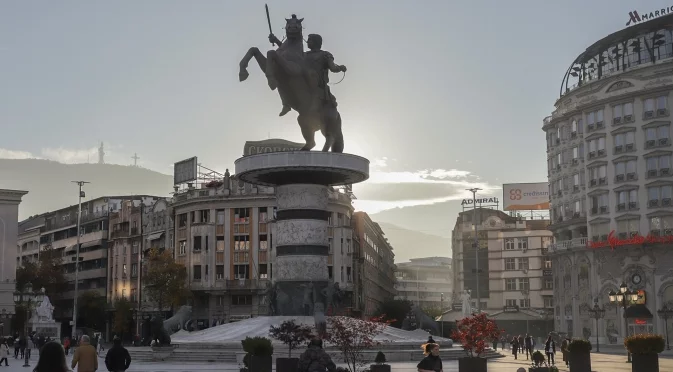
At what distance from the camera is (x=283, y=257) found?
153 ft

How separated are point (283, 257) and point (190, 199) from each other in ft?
185

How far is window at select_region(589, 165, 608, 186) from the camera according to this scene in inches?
3664

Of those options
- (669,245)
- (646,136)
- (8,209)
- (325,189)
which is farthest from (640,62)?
(8,209)

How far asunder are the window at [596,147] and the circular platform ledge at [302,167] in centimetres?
5110

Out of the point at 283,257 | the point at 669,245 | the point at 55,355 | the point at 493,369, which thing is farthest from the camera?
the point at 669,245

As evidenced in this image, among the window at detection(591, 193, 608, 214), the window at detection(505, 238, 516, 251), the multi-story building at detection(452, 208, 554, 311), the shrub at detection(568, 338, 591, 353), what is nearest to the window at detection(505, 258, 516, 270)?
the multi-story building at detection(452, 208, 554, 311)

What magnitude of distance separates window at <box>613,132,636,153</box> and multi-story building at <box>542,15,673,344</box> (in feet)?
0.32

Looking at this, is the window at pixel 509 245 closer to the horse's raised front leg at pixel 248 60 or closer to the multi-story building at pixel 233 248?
the multi-story building at pixel 233 248

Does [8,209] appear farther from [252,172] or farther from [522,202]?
[522,202]

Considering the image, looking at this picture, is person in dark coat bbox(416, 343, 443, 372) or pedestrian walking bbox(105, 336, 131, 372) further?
pedestrian walking bbox(105, 336, 131, 372)

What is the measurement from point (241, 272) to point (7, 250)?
2396cm

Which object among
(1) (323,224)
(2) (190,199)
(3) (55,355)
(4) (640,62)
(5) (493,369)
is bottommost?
(5) (493,369)

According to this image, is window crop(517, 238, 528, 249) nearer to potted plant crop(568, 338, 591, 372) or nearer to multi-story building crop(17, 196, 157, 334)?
multi-story building crop(17, 196, 157, 334)

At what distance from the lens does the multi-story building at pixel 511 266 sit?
12685 centimetres
